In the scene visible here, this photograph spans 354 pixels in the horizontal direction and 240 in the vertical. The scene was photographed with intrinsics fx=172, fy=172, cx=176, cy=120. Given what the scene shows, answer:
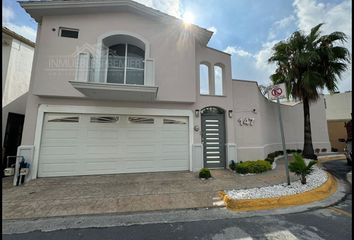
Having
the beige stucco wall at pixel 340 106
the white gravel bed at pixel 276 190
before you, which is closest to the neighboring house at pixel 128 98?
the white gravel bed at pixel 276 190

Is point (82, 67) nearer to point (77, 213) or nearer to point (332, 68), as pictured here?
point (77, 213)

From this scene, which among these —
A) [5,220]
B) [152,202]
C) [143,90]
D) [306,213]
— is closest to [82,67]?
[143,90]

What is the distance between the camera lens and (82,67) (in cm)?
687

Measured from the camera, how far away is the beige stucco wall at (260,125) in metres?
9.05

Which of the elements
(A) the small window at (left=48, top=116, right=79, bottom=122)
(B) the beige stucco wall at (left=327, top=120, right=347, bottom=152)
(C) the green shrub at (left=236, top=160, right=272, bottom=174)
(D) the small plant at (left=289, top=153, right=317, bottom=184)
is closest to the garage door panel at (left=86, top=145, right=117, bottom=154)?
(A) the small window at (left=48, top=116, right=79, bottom=122)

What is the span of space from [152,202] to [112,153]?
369 cm

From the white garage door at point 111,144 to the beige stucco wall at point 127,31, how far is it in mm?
1225

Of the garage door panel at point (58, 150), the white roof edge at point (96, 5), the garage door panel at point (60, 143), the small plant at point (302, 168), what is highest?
the white roof edge at point (96, 5)

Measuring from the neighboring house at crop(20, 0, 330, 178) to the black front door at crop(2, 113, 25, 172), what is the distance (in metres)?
2.43

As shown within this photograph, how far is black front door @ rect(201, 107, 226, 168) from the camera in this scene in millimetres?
8461

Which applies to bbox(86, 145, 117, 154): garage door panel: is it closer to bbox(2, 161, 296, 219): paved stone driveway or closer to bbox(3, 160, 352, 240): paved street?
bbox(2, 161, 296, 219): paved stone driveway

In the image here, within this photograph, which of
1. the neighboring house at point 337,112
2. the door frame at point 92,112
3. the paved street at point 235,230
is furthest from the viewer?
the neighboring house at point 337,112

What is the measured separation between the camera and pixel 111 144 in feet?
24.8

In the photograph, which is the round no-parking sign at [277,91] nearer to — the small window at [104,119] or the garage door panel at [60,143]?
the small window at [104,119]
